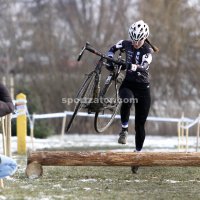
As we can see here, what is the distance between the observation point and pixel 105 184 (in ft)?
32.3

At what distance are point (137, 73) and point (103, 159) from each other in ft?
5.52

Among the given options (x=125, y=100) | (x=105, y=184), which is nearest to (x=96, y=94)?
(x=125, y=100)

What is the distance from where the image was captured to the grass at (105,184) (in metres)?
8.77

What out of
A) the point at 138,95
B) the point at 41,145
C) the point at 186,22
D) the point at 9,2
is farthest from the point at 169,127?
the point at 138,95

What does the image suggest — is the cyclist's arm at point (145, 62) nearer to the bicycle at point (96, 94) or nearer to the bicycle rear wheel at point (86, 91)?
the bicycle at point (96, 94)

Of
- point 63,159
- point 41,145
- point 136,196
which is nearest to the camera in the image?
point 136,196

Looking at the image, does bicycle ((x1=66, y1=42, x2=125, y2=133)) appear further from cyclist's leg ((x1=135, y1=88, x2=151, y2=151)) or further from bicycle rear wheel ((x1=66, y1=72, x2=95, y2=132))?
cyclist's leg ((x1=135, y1=88, x2=151, y2=151))

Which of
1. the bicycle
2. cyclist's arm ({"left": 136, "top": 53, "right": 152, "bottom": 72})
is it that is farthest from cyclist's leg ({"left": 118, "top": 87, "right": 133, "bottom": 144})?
cyclist's arm ({"left": 136, "top": 53, "right": 152, "bottom": 72})

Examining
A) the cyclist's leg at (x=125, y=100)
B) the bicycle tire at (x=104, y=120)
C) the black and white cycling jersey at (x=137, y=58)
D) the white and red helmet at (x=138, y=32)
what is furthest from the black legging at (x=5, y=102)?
the white and red helmet at (x=138, y=32)

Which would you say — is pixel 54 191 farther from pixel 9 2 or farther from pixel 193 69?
pixel 9 2

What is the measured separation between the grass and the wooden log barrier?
25 centimetres

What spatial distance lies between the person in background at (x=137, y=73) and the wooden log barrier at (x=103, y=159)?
921 mm

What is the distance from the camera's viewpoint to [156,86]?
28.1m

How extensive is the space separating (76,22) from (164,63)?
8.71m
